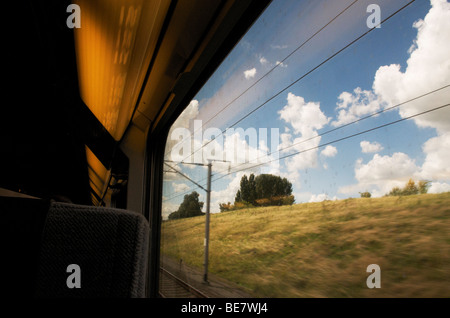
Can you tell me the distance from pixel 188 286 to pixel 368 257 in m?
1.50

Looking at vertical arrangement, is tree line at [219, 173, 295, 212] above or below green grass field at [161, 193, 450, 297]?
above

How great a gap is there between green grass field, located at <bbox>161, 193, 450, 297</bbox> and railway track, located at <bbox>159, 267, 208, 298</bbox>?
0.58 metres

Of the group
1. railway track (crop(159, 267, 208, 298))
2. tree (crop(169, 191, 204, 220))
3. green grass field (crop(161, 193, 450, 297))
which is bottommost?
railway track (crop(159, 267, 208, 298))

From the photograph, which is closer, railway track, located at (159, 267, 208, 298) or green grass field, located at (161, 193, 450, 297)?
green grass field, located at (161, 193, 450, 297)

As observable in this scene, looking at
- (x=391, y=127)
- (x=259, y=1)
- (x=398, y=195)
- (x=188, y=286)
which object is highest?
(x=259, y=1)

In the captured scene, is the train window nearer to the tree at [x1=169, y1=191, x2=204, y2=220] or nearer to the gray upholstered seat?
the tree at [x1=169, y1=191, x2=204, y2=220]

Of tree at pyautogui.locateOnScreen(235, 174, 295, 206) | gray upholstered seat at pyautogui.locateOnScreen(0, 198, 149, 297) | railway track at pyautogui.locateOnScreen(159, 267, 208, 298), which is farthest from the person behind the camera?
railway track at pyautogui.locateOnScreen(159, 267, 208, 298)

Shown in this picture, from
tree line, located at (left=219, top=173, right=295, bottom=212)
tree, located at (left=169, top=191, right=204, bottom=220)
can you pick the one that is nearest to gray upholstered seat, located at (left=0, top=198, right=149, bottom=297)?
tree line, located at (left=219, top=173, right=295, bottom=212)

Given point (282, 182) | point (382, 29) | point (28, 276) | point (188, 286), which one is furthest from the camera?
point (188, 286)

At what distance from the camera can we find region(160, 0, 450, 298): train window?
0.73 metres

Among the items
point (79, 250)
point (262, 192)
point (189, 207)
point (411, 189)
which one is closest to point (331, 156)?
point (411, 189)

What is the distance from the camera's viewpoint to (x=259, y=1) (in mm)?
1123

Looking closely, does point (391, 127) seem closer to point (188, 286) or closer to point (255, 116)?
point (255, 116)
